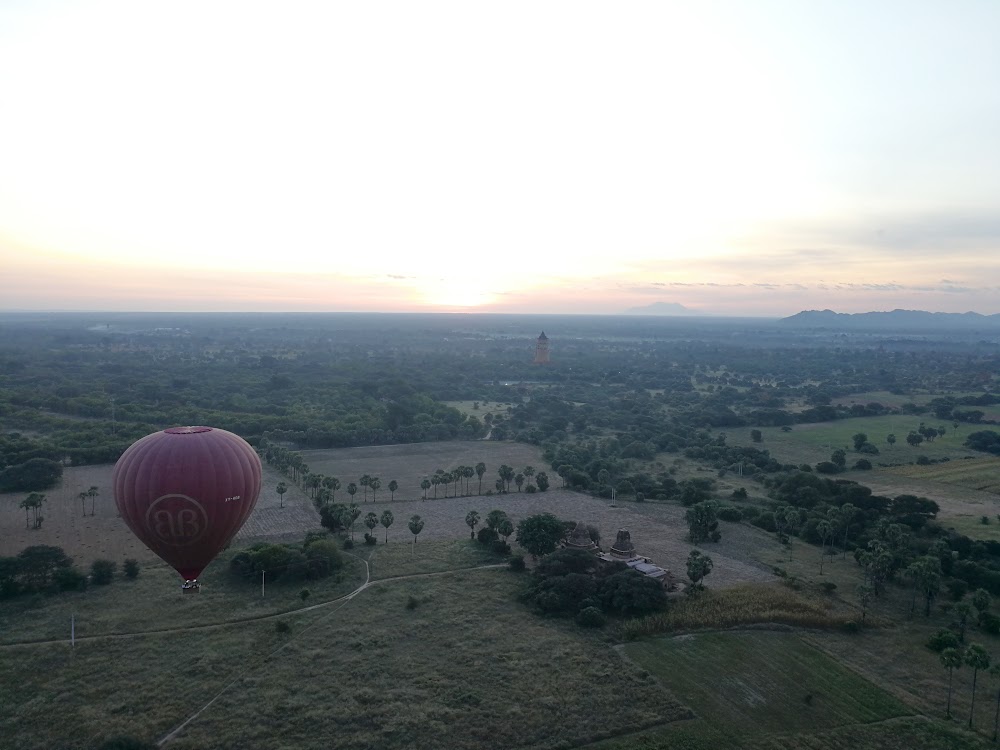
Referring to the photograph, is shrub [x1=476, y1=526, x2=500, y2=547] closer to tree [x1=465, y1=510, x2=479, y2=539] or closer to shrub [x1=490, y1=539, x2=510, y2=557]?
shrub [x1=490, y1=539, x2=510, y2=557]

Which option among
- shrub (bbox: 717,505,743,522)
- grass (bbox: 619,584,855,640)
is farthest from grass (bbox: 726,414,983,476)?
grass (bbox: 619,584,855,640)

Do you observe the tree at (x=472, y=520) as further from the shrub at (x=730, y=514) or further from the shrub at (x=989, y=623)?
the shrub at (x=989, y=623)

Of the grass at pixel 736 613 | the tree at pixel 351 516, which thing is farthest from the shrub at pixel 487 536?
the grass at pixel 736 613

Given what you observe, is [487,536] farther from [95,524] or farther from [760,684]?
[95,524]

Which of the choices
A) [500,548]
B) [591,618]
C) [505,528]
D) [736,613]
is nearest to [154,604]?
[500,548]

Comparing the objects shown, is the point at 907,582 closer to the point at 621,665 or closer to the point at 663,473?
the point at 621,665

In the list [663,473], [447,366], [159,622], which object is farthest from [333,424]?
[447,366]
